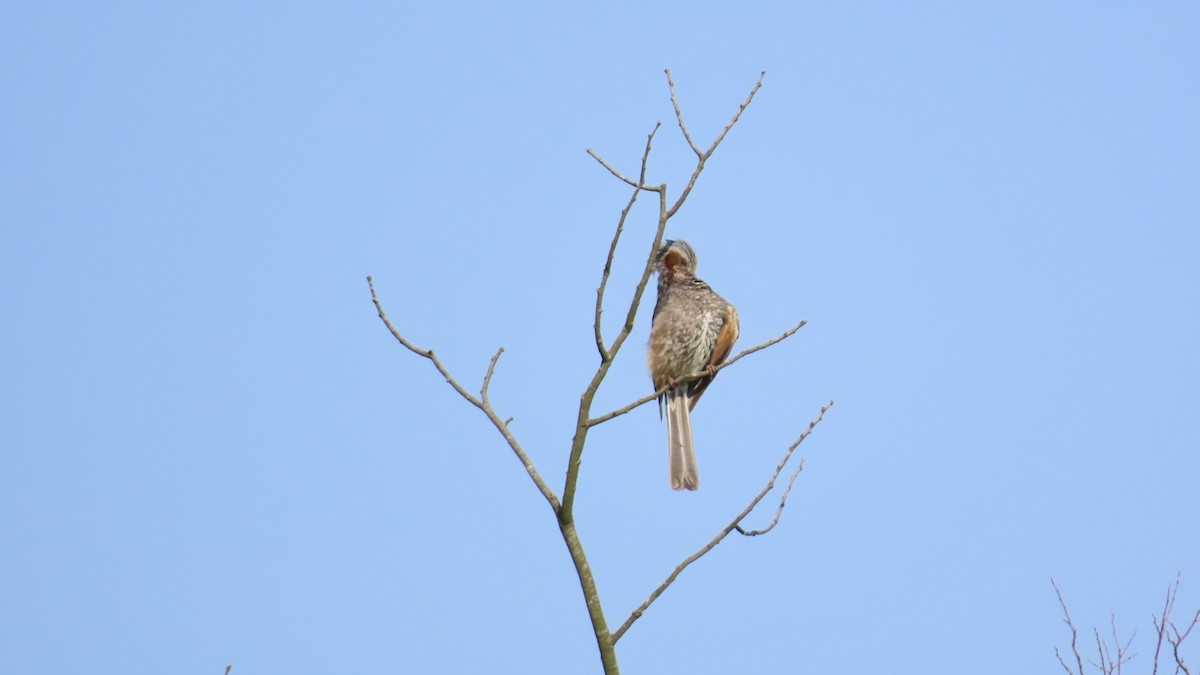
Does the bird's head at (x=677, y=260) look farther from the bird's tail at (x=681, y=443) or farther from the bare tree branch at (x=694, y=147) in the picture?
the bare tree branch at (x=694, y=147)

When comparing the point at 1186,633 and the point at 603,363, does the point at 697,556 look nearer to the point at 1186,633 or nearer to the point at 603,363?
the point at 603,363

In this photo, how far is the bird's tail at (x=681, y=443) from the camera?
22.2 ft

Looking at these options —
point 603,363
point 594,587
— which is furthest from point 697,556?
point 603,363

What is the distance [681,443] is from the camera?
22.9 feet

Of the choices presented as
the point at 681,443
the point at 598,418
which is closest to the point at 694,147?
the point at 598,418

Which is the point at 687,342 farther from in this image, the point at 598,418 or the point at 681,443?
the point at 598,418

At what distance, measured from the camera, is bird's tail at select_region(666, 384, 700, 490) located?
6.76 meters

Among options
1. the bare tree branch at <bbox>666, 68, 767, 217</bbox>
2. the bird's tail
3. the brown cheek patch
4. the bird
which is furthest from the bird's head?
the bare tree branch at <bbox>666, 68, 767, 217</bbox>

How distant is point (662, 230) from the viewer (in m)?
3.35

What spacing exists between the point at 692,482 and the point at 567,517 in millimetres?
3772

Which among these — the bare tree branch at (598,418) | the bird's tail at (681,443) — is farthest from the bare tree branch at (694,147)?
the bird's tail at (681,443)

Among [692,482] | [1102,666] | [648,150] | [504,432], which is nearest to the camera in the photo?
[504,432]

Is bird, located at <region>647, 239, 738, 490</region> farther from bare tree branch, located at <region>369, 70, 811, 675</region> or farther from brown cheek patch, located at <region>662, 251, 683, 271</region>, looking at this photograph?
bare tree branch, located at <region>369, 70, 811, 675</region>

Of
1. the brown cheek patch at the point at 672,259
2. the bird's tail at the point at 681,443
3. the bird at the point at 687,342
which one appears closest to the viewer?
the bird's tail at the point at 681,443
